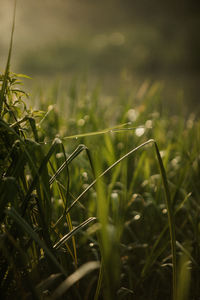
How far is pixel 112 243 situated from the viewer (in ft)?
1.08

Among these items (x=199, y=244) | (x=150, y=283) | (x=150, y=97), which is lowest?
(x=150, y=283)

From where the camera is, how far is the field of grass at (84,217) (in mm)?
405

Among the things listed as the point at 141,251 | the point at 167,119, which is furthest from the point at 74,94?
the point at 141,251

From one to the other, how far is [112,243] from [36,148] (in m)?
0.21

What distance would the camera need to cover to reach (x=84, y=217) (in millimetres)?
666

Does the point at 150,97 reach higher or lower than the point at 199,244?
higher

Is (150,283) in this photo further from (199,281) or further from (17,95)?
(17,95)

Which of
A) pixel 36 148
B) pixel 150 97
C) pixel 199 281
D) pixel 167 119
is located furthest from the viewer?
pixel 167 119

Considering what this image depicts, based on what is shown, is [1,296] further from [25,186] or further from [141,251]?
[141,251]

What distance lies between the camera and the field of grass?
405mm

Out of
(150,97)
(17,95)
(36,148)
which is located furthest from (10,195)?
(150,97)

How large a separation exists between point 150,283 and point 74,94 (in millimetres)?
1239

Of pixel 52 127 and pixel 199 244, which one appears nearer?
pixel 199 244

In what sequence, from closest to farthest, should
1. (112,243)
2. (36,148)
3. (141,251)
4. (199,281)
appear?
(112,243) < (36,148) < (199,281) < (141,251)
